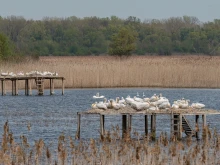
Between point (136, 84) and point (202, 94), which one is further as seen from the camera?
point (136, 84)

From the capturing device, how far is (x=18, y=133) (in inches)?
1026

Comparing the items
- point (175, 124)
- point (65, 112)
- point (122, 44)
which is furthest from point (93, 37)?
point (175, 124)

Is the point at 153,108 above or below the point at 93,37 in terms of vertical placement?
below

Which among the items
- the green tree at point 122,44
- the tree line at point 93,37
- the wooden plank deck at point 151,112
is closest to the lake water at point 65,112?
the wooden plank deck at point 151,112

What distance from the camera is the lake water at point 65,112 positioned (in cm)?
2653

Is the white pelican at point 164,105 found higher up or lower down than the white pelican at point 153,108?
higher up

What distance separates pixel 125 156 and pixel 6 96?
1144 inches

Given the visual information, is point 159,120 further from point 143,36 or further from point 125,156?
point 143,36

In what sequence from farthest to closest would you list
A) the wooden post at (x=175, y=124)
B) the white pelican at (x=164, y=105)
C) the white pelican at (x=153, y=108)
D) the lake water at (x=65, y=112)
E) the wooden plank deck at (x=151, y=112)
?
the lake water at (x=65, y=112) → the wooden post at (x=175, y=124) → the white pelican at (x=164, y=105) → the white pelican at (x=153, y=108) → the wooden plank deck at (x=151, y=112)

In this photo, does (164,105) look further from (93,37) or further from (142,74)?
(93,37)

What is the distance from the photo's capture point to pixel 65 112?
3419 cm

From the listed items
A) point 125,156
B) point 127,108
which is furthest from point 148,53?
point 125,156

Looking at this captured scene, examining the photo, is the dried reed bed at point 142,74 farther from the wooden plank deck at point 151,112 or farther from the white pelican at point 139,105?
the white pelican at point 139,105

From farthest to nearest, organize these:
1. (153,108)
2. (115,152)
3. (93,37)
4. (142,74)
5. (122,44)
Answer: (93,37) → (122,44) → (142,74) → (153,108) → (115,152)
